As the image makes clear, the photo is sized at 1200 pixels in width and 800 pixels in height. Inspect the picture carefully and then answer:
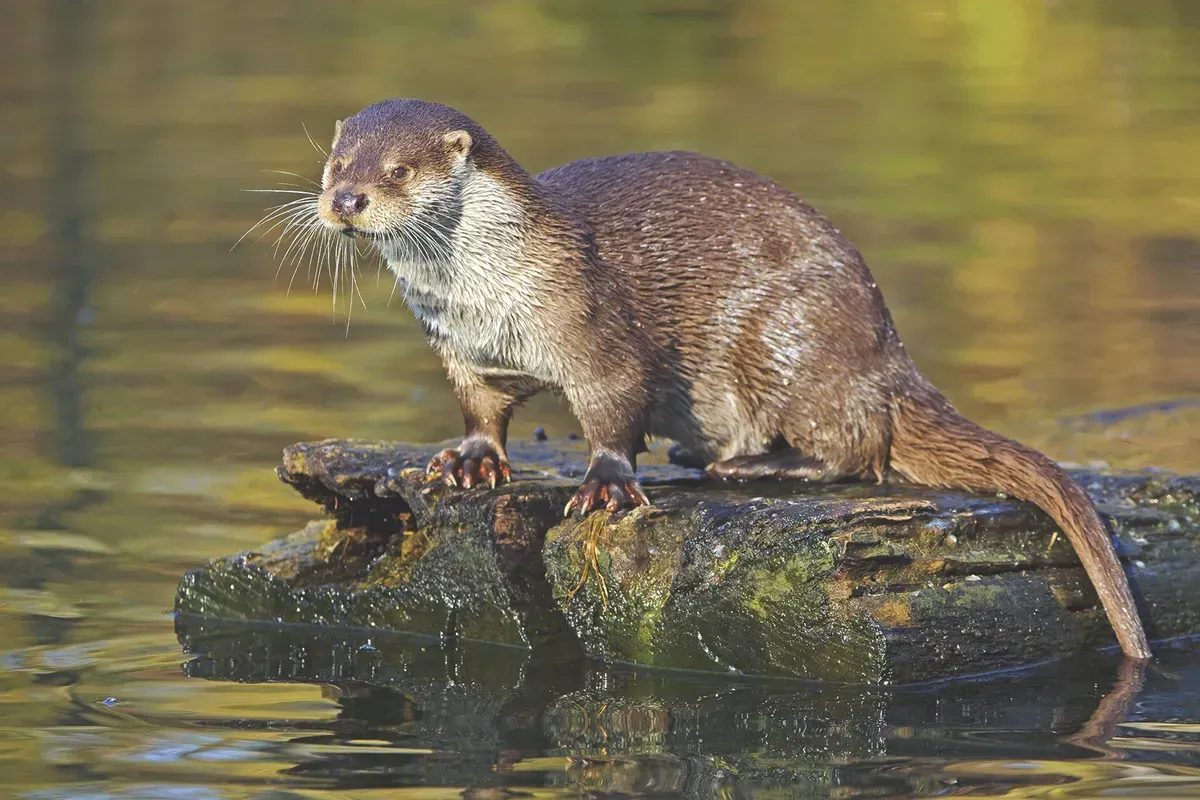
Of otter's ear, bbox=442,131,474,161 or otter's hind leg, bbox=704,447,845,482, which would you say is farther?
otter's hind leg, bbox=704,447,845,482

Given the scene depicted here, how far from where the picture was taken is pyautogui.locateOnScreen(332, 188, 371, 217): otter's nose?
4.78 meters

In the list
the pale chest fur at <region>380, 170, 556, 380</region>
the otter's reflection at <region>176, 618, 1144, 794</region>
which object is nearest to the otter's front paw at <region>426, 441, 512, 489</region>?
the pale chest fur at <region>380, 170, 556, 380</region>

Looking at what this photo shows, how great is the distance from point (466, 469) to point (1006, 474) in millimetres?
1393

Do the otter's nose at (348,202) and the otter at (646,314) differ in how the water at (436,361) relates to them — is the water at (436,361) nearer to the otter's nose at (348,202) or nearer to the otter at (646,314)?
the otter at (646,314)

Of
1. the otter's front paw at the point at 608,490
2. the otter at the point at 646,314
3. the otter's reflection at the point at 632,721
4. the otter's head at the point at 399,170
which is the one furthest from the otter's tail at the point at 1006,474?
the otter's head at the point at 399,170

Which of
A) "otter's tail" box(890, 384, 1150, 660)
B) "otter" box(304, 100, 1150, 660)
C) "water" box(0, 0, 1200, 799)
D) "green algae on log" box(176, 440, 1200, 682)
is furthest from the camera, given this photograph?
"otter" box(304, 100, 1150, 660)

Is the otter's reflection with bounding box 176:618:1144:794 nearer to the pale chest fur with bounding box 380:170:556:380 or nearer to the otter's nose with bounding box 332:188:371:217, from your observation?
the pale chest fur with bounding box 380:170:556:380

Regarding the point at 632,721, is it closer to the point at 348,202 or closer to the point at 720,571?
the point at 720,571

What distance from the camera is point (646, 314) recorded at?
5.24 metres

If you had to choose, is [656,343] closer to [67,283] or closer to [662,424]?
[662,424]

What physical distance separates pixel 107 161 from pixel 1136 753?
1111cm

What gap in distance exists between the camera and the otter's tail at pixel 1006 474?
4691 mm

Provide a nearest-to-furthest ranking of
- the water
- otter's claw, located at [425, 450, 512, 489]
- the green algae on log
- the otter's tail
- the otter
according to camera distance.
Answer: the water → the green algae on log → the otter's tail → the otter → otter's claw, located at [425, 450, 512, 489]

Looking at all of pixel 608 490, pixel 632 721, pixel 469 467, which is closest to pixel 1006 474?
pixel 608 490
